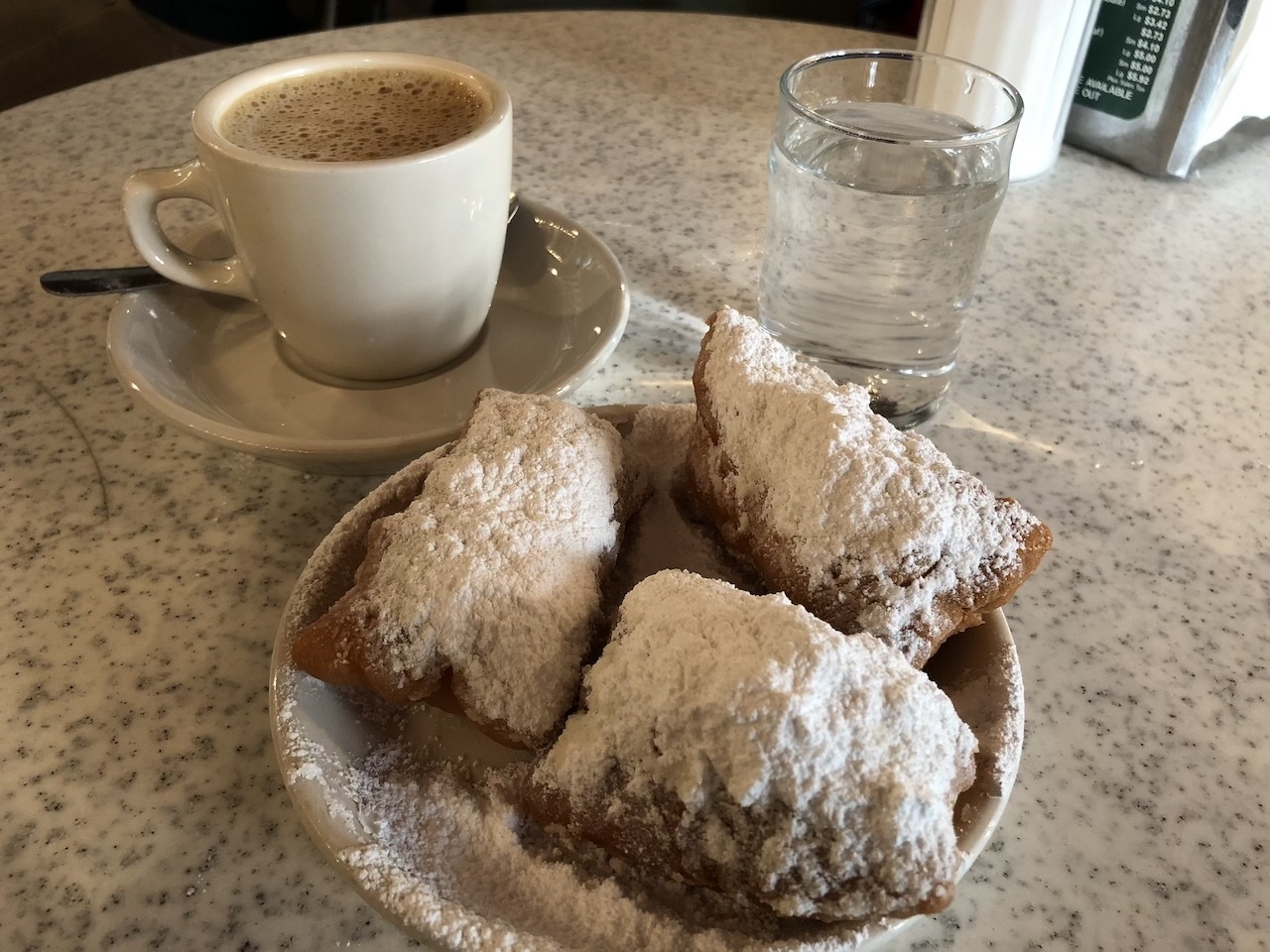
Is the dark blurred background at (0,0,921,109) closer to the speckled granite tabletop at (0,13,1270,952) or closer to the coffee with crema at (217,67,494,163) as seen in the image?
the speckled granite tabletop at (0,13,1270,952)

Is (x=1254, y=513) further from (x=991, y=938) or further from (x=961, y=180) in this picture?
(x=991, y=938)

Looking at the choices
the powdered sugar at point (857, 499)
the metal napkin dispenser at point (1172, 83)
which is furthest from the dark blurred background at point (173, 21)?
the powdered sugar at point (857, 499)

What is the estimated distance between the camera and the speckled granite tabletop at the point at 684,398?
0.51 meters

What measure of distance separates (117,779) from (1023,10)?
109 centimetres

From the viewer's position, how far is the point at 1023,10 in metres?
1.02

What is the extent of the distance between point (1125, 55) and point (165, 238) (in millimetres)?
1059

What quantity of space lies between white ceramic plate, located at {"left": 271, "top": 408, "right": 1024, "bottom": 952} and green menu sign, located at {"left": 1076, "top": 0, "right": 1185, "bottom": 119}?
2.96ft

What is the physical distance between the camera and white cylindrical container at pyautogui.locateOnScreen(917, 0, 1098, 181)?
1.03m

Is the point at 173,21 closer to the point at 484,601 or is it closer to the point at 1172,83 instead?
the point at 1172,83

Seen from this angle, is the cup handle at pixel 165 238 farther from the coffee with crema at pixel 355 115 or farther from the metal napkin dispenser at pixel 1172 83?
the metal napkin dispenser at pixel 1172 83

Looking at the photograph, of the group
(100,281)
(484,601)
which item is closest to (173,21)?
(100,281)

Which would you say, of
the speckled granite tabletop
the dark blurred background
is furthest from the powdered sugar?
the dark blurred background

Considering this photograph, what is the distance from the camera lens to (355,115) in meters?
0.81

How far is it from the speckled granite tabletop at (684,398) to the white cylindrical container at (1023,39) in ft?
0.41
